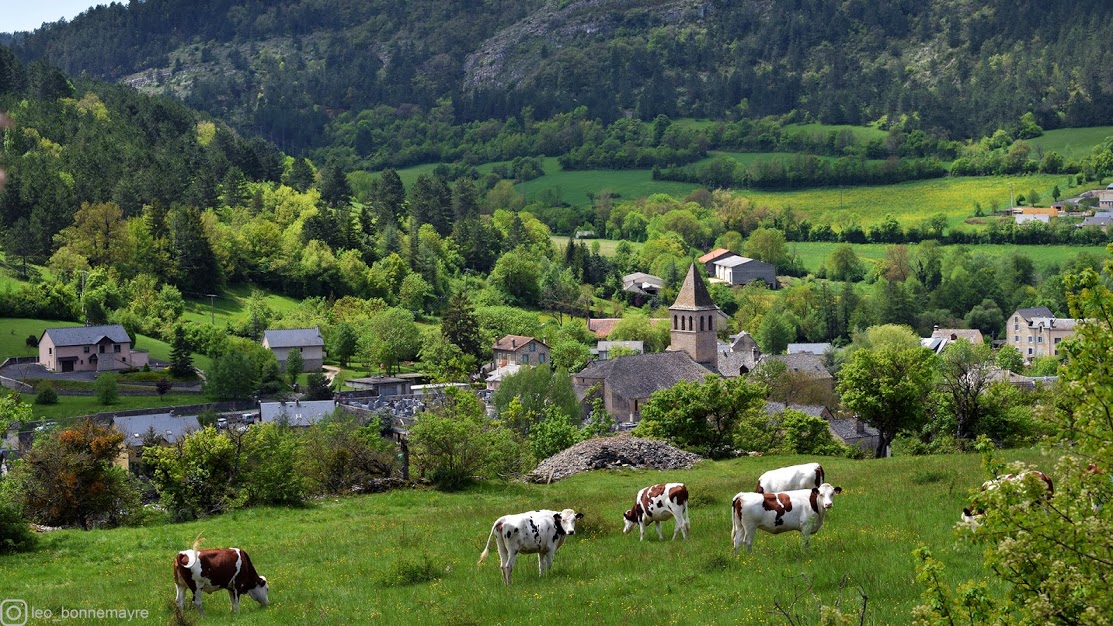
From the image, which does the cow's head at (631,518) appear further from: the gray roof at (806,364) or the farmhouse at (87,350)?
the farmhouse at (87,350)

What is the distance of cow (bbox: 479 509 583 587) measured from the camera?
18156mm

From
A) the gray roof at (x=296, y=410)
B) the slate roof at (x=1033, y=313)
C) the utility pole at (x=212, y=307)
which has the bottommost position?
the slate roof at (x=1033, y=313)

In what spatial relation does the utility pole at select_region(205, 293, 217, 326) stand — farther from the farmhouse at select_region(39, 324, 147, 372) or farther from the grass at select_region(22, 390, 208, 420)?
the grass at select_region(22, 390, 208, 420)

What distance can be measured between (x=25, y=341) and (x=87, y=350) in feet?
19.5

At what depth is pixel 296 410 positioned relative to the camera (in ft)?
258

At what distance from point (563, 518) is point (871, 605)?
209 inches

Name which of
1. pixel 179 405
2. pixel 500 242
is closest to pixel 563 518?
pixel 179 405

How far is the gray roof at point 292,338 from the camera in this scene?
335 ft

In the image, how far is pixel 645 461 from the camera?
37812 millimetres

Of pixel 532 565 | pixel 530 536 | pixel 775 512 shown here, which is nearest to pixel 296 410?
pixel 532 565

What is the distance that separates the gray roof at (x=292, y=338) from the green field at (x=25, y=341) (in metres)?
6.34

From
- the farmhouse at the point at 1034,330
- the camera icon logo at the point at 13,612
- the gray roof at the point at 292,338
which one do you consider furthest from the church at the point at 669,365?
the camera icon logo at the point at 13,612

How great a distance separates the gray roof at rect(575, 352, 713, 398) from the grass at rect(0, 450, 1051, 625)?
179 feet

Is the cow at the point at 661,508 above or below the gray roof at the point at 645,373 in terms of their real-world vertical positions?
above
